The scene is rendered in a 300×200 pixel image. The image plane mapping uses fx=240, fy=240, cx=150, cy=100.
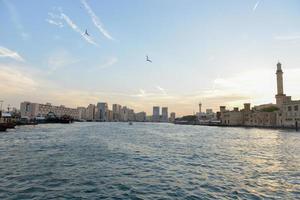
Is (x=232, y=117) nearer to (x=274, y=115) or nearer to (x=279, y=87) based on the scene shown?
(x=279, y=87)

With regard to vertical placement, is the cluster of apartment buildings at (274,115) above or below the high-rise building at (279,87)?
below

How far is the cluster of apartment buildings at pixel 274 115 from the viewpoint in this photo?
11812 centimetres

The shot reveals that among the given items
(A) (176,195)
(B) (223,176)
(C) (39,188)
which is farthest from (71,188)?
(B) (223,176)

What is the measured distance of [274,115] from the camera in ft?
447

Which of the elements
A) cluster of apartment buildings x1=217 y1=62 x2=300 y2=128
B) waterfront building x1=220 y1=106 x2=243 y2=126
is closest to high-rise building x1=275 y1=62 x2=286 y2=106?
cluster of apartment buildings x1=217 y1=62 x2=300 y2=128

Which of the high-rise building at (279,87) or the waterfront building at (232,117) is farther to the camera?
the waterfront building at (232,117)

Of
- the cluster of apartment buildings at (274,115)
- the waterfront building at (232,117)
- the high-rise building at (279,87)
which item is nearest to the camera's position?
the cluster of apartment buildings at (274,115)

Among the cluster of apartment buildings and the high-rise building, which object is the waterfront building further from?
the high-rise building

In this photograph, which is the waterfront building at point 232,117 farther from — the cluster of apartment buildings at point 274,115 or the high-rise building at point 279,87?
the high-rise building at point 279,87

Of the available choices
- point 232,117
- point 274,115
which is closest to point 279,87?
point 274,115

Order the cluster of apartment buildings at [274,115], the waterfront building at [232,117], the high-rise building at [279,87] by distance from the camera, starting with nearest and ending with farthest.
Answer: the cluster of apartment buildings at [274,115]
the high-rise building at [279,87]
the waterfront building at [232,117]

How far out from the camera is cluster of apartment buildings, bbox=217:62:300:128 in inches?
4651

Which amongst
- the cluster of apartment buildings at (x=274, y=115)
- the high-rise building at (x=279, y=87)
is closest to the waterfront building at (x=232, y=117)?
the cluster of apartment buildings at (x=274, y=115)

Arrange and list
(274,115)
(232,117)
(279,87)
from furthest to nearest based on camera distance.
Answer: (232,117), (279,87), (274,115)
